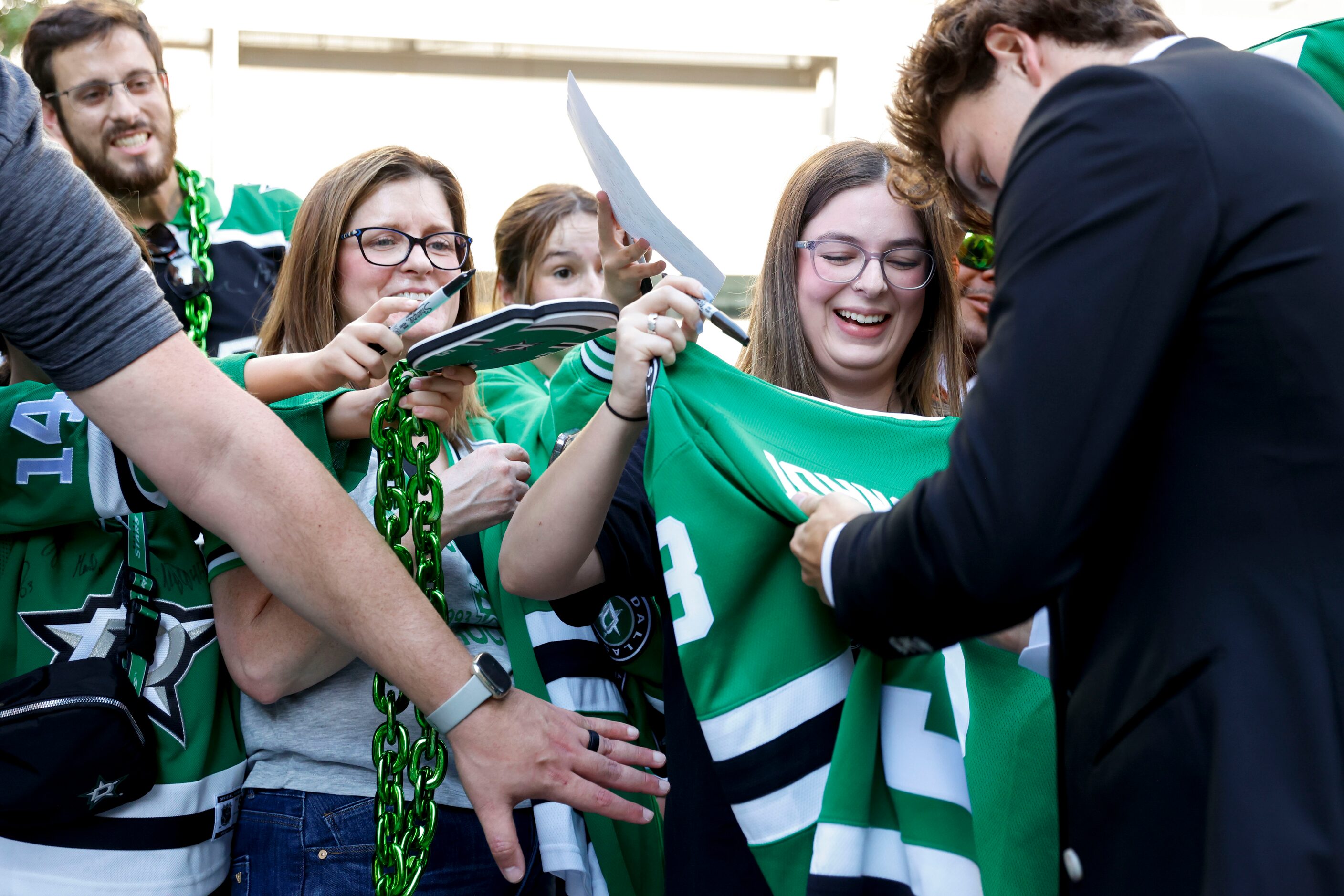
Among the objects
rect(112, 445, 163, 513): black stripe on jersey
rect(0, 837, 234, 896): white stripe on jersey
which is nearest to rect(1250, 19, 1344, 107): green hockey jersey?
rect(112, 445, 163, 513): black stripe on jersey

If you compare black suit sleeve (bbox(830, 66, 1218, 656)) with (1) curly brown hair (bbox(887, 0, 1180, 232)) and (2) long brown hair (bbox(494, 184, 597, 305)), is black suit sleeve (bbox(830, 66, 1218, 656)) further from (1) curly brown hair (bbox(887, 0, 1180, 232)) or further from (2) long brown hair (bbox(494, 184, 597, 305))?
(2) long brown hair (bbox(494, 184, 597, 305))

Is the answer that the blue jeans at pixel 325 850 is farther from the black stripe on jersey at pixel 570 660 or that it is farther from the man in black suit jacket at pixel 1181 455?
the man in black suit jacket at pixel 1181 455

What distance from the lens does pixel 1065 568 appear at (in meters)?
1.15

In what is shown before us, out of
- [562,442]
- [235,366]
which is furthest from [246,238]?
[562,442]

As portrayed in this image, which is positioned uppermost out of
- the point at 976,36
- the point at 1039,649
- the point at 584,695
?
the point at 976,36

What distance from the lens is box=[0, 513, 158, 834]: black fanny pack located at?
5.21 ft

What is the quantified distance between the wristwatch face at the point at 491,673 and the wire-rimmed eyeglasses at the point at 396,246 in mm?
1111

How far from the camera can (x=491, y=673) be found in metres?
1.58

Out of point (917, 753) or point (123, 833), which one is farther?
point (123, 833)

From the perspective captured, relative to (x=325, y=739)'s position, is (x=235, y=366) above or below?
above

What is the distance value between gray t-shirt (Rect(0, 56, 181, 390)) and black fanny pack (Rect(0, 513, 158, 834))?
1.49 feet

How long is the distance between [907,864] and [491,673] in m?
0.63

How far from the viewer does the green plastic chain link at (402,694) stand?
1613 millimetres

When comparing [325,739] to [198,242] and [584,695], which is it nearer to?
[584,695]
